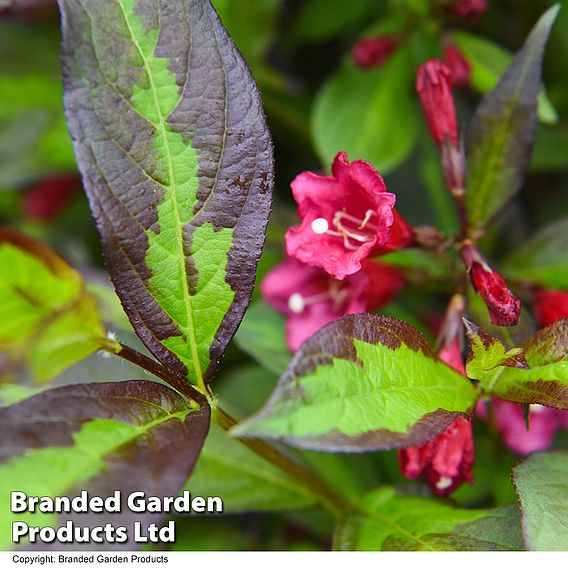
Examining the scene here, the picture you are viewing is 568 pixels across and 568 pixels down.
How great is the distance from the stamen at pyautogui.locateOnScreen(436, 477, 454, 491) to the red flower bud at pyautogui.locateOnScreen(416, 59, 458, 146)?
1.25 feet

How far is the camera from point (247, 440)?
734mm

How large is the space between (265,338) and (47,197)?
2.08 feet

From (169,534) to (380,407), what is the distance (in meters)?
0.34

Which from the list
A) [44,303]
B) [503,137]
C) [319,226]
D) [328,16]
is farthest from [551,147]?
[44,303]

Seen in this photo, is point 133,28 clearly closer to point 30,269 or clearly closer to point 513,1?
point 30,269

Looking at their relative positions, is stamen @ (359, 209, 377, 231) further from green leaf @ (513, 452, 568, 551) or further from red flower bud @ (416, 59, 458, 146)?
green leaf @ (513, 452, 568, 551)

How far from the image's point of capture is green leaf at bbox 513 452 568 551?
24.6 inches

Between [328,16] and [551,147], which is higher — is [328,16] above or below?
above

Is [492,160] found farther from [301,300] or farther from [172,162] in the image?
[172,162]

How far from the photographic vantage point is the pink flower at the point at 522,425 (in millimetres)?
972

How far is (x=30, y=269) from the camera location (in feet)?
2.05

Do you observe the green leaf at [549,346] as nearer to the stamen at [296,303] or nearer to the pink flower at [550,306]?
the pink flower at [550,306]

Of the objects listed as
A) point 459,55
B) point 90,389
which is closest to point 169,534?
point 90,389

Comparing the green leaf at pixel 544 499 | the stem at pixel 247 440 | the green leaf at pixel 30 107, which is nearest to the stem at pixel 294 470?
the stem at pixel 247 440
